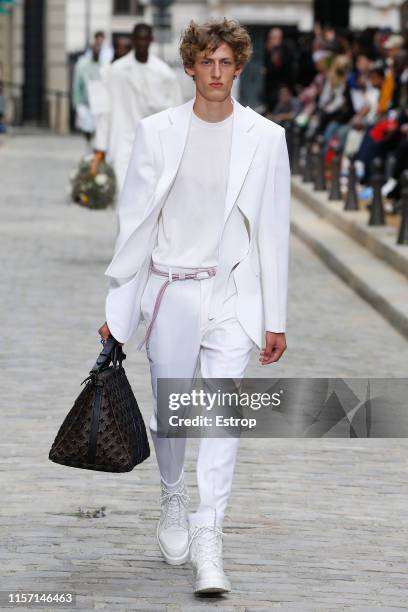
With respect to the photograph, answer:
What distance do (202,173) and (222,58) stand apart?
1.25 feet

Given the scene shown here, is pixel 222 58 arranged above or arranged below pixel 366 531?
above

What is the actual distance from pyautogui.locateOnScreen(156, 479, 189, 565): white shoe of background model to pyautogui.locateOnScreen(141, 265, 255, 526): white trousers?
0.31 m

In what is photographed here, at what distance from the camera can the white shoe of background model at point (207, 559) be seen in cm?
599

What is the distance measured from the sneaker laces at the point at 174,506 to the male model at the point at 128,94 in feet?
28.0

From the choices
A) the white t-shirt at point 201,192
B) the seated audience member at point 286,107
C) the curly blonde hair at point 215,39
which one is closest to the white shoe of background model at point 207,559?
the white t-shirt at point 201,192

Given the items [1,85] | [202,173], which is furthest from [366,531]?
[1,85]

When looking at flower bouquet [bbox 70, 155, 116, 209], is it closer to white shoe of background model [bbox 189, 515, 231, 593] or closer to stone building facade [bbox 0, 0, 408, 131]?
white shoe of background model [bbox 189, 515, 231, 593]

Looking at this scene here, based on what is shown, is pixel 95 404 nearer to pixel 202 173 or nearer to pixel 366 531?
pixel 202 173

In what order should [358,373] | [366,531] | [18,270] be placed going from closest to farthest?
[366,531] < [358,373] < [18,270]

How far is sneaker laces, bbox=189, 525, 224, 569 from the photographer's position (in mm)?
6086

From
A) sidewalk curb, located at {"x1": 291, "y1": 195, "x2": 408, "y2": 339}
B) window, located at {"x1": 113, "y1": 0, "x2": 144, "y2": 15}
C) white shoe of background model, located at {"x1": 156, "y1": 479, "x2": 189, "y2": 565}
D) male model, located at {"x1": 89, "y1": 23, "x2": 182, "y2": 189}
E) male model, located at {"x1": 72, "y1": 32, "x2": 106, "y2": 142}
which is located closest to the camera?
white shoe of background model, located at {"x1": 156, "y1": 479, "x2": 189, "y2": 565}

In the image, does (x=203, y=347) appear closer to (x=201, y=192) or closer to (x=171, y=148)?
(x=201, y=192)

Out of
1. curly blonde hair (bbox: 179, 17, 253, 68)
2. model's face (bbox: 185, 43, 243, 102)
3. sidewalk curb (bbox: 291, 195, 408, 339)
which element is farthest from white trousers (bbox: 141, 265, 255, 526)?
sidewalk curb (bbox: 291, 195, 408, 339)

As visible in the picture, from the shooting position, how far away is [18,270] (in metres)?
16.0
